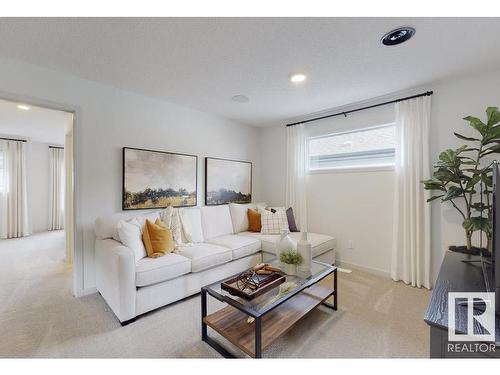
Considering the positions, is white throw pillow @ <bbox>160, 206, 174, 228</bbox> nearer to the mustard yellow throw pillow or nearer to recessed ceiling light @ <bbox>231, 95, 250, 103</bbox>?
the mustard yellow throw pillow

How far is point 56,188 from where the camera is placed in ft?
19.9

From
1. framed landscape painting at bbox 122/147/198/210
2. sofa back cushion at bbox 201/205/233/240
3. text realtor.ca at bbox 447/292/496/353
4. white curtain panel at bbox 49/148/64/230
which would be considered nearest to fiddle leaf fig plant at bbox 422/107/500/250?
text realtor.ca at bbox 447/292/496/353

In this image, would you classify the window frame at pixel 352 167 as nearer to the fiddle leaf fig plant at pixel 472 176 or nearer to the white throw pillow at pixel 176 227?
the fiddle leaf fig plant at pixel 472 176

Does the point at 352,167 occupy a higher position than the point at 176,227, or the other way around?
the point at 352,167

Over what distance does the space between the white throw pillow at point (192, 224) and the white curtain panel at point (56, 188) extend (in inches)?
206

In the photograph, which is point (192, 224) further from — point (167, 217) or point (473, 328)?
point (473, 328)

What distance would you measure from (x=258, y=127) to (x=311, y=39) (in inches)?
106

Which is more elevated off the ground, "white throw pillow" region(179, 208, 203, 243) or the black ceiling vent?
the black ceiling vent

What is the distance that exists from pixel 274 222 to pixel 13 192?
610cm

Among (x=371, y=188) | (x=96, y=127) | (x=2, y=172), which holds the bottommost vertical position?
(x=371, y=188)

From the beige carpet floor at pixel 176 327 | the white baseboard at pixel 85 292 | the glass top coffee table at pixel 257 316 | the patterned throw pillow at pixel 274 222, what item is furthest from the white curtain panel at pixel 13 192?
the glass top coffee table at pixel 257 316

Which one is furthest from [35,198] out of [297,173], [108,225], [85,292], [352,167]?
[352,167]

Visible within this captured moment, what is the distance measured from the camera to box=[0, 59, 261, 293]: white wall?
2207mm

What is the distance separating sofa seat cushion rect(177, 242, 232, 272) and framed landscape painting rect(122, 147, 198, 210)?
824 millimetres
